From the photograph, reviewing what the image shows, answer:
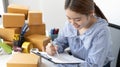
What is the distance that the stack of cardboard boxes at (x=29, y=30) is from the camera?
1.62m

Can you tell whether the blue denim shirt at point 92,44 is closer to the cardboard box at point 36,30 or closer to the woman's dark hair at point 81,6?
the woman's dark hair at point 81,6

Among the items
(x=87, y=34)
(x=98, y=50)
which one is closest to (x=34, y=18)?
(x=87, y=34)

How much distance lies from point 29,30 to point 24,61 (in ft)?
1.36

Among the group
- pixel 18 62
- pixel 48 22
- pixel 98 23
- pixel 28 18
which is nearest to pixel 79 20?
pixel 98 23

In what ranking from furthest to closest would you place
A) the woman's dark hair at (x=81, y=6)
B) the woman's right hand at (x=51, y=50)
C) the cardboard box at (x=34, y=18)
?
the cardboard box at (x=34, y=18), the woman's right hand at (x=51, y=50), the woman's dark hair at (x=81, y=6)

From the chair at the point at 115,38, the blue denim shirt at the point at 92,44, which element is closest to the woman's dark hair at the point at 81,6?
the blue denim shirt at the point at 92,44

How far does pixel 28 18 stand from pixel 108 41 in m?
0.68

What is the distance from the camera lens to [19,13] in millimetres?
1743

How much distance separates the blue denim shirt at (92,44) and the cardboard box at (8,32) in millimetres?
384

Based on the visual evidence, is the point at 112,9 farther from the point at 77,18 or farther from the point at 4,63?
the point at 4,63

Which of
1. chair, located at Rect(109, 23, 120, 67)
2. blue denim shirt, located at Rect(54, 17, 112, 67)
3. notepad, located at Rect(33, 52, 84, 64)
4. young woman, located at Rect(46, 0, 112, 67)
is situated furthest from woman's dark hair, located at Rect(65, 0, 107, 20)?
chair, located at Rect(109, 23, 120, 67)

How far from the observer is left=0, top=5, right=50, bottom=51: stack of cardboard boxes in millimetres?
1620

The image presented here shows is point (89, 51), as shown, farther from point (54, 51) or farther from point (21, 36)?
point (21, 36)

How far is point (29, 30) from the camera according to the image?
1.69 m
